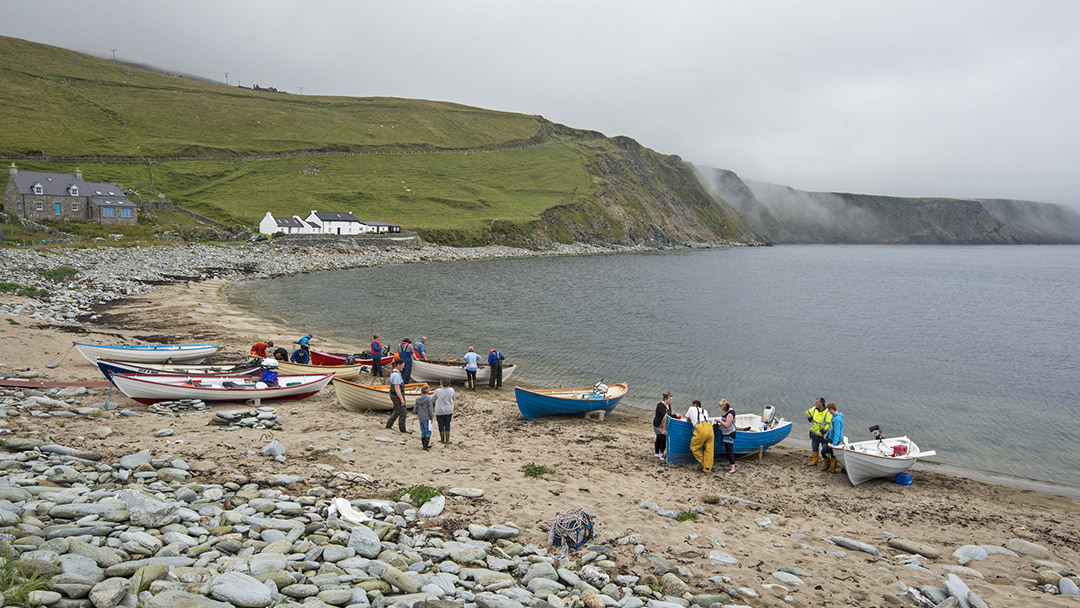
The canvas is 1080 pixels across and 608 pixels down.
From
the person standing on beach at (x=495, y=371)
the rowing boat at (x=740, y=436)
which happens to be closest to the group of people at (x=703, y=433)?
the rowing boat at (x=740, y=436)

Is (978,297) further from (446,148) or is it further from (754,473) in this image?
(446,148)

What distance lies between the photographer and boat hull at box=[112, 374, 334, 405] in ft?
61.6

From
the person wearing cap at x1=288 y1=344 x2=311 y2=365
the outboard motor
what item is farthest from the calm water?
the person wearing cap at x1=288 y1=344 x2=311 y2=365

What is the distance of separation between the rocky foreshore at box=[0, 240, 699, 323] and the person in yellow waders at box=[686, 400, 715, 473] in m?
35.4

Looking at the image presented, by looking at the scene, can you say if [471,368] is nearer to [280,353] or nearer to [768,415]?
[280,353]

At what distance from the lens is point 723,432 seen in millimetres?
18422

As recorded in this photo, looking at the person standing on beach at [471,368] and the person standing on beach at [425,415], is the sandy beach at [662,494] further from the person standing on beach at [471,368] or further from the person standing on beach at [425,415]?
the person standing on beach at [471,368]

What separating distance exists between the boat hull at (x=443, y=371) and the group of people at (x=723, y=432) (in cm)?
1144

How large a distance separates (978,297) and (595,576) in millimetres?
86912

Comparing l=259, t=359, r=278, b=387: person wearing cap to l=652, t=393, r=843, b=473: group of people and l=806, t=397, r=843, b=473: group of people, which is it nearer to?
l=652, t=393, r=843, b=473: group of people

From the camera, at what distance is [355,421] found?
19.8 metres

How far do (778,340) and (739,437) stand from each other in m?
26.8

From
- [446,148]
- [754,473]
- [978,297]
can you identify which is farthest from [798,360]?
[446,148]

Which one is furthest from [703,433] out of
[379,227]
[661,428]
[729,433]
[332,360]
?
[379,227]
